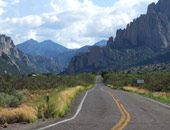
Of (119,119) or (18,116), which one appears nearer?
(18,116)

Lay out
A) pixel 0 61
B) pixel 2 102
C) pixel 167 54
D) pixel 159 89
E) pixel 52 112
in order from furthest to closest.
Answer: pixel 167 54 < pixel 0 61 < pixel 159 89 < pixel 2 102 < pixel 52 112

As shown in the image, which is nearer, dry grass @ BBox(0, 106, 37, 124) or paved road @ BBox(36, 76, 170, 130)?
paved road @ BBox(36, 76, 170, 130)

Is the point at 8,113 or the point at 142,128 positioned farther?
the point at 8,113

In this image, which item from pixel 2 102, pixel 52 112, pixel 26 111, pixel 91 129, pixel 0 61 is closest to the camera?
pixel 91 129

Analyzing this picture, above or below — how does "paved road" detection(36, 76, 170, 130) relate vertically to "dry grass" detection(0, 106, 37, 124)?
below

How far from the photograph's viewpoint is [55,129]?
830 cm

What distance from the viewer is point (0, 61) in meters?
175

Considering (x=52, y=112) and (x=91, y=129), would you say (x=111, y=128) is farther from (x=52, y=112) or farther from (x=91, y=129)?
(x=52, y=112)

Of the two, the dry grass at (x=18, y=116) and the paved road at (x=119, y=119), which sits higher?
the dry grass at (x=18, y=116)

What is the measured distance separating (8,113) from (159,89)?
3617 cm

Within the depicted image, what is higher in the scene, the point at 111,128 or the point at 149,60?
the point at 149,60

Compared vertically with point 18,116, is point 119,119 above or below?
below

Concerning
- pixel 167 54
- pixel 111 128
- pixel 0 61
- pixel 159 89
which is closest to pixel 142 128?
pixel 111 128

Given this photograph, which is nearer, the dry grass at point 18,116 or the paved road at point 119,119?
the paved road at point 119,119
